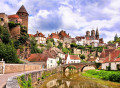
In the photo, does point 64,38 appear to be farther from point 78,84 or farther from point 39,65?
point 78,84

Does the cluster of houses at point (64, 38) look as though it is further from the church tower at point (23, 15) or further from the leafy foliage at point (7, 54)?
the leafy foliage at point (7, 54)

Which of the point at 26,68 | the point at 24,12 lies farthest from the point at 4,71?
the point at 24,12

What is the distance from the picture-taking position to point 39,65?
3744 cm

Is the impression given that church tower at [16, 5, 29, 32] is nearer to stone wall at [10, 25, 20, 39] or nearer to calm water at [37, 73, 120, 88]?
stone wall at [10, 25, 20, 39]

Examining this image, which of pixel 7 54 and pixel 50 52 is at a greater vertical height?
pixel 50 52

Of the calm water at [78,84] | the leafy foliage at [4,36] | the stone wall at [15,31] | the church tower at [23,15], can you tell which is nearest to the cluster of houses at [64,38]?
the church tower at [23,15]

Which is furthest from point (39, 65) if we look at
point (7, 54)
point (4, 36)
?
point (4, 36)

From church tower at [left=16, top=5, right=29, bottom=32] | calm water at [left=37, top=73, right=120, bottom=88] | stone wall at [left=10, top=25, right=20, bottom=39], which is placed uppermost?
church tower at [left=16, top=5, right=29, bottom=32]

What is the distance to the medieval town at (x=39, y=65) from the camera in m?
20.7

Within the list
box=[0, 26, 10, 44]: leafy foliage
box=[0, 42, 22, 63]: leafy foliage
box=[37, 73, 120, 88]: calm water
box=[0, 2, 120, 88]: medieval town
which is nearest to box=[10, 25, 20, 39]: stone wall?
box=[0, 2, 120, 88]: medieval town

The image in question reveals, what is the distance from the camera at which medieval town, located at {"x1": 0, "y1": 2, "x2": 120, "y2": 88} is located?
68.0ft

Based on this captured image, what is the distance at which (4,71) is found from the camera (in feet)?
66.5

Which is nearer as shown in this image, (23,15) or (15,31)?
(15,31)

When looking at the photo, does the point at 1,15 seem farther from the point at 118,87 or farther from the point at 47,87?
the point at 118,87
